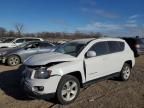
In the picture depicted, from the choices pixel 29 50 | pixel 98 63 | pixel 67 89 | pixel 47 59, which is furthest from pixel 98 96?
pixel 29 50

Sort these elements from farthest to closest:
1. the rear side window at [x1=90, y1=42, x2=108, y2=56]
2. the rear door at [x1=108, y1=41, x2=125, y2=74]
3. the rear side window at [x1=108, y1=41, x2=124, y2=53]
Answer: the rear side window at [x1=108, y1=41, x2=124, y2=53] < the rear door at [x1=108, y1=41, x2=125, y2=74] < the rear side window at [x1=90, y1=42, x2=108, y2=56]

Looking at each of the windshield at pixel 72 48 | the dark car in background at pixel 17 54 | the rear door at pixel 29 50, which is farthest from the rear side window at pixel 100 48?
the rear door at pixel 29 50

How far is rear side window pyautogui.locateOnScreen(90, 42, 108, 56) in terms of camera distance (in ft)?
24.1

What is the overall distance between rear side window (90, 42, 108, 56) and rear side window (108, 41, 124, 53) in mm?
283

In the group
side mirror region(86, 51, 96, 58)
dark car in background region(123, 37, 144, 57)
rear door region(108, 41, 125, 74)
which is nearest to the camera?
side mirror region(86, 51, 96, 58)

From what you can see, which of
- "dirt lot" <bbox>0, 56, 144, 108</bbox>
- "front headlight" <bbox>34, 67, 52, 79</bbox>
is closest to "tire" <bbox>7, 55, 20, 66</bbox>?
"dirt lot" <bbox>0, 56, 144, 108</bbox>

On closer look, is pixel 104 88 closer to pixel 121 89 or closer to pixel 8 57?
pixel 121 89

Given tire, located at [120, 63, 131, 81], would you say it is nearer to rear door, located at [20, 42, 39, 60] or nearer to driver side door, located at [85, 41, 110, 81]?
driver side door, located at [85, 41, 110, 81]

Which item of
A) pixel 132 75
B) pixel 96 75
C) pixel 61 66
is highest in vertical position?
pixel 61 66

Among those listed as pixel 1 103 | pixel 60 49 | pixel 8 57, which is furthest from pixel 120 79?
pixel 8 57

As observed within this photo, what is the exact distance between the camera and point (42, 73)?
6.00 meters

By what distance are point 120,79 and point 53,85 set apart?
363 centimetres

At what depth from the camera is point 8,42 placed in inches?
893

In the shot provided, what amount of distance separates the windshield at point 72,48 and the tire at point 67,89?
84 cm
